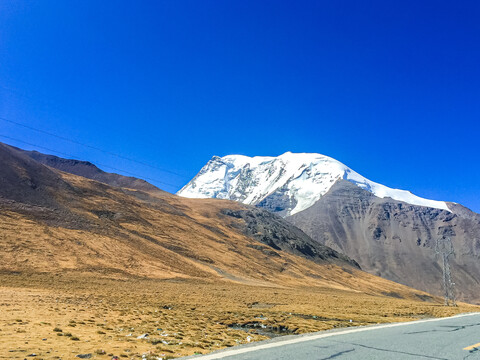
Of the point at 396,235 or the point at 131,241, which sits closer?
the point at 131,241

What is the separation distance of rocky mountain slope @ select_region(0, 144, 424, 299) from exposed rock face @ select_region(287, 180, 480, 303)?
136 ft

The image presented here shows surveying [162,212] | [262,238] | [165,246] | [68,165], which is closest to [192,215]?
[162,212]

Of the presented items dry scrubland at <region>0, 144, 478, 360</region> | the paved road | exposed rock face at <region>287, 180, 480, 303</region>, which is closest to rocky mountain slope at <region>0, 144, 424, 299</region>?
dry scrubland at <region>0, 144, 478, 360</region>

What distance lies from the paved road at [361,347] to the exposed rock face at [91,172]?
148442 mm

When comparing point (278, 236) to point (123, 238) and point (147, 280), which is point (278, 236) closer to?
point (123, 238)

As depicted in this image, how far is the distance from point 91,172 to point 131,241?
118051 mm

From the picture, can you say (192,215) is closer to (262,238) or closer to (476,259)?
(262,238)

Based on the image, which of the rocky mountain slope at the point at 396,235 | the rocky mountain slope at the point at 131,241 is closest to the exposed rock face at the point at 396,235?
the rocky mountain slope at the point at 396,235

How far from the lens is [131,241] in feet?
182

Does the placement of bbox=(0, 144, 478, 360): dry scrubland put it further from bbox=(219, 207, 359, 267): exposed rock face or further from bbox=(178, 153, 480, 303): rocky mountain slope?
bbox=(178, 153, 480, 303): rocky mountain slope

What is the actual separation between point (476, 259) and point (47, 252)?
162626 millimetres

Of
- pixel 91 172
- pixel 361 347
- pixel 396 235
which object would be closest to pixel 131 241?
pixel 361 347

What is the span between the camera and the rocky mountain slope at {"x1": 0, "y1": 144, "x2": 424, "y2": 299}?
42.1 m

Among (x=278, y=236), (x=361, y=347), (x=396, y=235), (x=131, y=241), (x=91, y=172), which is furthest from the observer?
(x=91, y=172)
